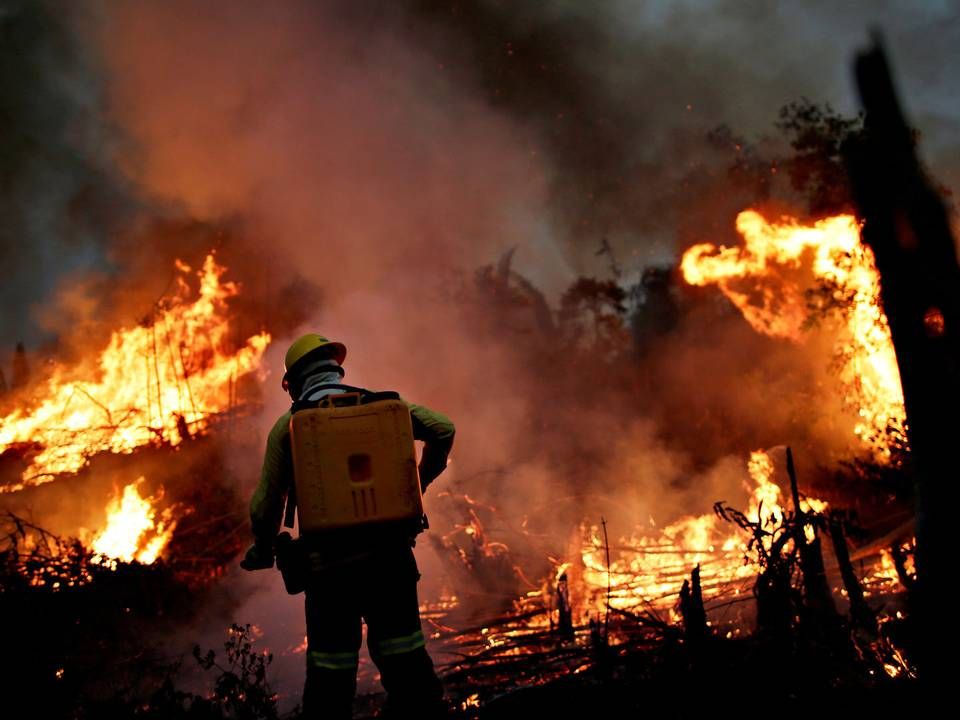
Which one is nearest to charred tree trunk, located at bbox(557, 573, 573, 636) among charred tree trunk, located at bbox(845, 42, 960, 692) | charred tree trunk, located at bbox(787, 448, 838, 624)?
charred tree trunk, located at bbox(787, 448, 838, 624)

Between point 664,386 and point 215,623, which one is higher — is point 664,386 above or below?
above

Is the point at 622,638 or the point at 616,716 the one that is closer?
the point at 616,716

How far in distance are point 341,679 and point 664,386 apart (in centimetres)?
1855

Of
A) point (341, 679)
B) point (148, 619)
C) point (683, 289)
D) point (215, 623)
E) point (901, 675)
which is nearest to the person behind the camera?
point (341, 679)

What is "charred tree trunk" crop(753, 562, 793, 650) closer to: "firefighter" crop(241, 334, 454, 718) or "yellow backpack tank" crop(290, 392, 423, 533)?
"firefighter" crop(241, 334, 454, 718)

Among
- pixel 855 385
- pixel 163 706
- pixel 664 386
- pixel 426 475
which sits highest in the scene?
pixel 664 386

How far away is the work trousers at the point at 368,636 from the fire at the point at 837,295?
8.19 metres

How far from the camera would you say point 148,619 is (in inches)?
279

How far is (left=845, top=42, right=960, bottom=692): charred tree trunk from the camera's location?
2693mm

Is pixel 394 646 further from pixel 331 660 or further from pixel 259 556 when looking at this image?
pixel 259 556

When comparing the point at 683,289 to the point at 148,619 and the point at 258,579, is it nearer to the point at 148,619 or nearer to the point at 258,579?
the point at 258,579

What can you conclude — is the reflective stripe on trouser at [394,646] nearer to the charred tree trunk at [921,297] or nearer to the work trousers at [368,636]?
the work trousers at [368,636]

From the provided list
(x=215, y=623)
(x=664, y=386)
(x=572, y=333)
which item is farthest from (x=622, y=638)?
(x=572, y=333)

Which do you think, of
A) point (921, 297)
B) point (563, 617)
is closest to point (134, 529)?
point (563, 617)
